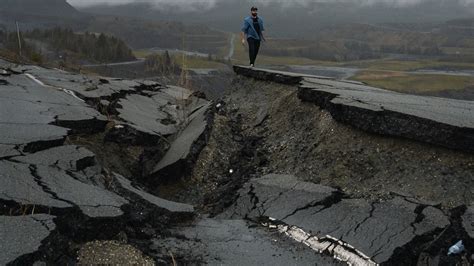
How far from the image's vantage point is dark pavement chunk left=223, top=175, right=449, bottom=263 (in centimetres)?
425

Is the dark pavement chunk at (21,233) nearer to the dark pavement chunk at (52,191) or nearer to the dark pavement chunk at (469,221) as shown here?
the dark pavement chunk at (52,191)

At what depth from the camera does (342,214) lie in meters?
4.77

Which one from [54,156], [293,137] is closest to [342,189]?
[293,137]

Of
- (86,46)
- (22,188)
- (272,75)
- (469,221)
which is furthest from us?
(86,46)

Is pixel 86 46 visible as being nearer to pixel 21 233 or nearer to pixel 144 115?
pixel 144 115

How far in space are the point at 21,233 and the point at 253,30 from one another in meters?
8.91

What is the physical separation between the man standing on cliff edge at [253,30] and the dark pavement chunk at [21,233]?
27.8 ft

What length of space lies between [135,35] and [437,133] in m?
173

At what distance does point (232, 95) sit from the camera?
34.3 feet

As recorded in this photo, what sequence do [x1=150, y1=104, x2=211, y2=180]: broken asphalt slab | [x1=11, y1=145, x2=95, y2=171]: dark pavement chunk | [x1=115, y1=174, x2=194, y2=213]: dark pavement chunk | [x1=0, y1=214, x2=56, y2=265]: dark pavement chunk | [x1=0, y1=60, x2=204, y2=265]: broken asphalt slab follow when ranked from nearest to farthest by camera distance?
[x1=0, y1=214, x2=56, y2=265]: dark pavement chunk < [x1=0, y1=60, x2=204, y2=265]: broken asphalt slab < [x1=115, y1=174, x2=194, y2=213]: dark pavement chunk < [x1=11, y1=145, x2=95, y2=171]: dark pavement chunk < [x1=150, y1=104, x2=211, y2=180]: broken asphalt slab

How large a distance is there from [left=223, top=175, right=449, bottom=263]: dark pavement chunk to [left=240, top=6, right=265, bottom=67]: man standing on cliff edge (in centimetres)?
654

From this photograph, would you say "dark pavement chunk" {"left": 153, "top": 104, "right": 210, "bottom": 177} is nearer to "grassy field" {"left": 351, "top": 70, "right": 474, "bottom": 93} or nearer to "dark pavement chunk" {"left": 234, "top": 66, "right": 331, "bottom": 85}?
"dark pavement chunk" {"left": 234, "top": 66, "right": 331, "bottom": 85}

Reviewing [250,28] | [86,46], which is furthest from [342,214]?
[86,46]

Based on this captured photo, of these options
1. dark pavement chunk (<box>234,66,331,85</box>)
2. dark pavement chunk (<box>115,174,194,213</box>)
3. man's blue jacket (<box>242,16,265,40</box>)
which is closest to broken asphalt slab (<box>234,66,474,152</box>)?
dark pavement chunk (<box>234,66,331,85</box>)
